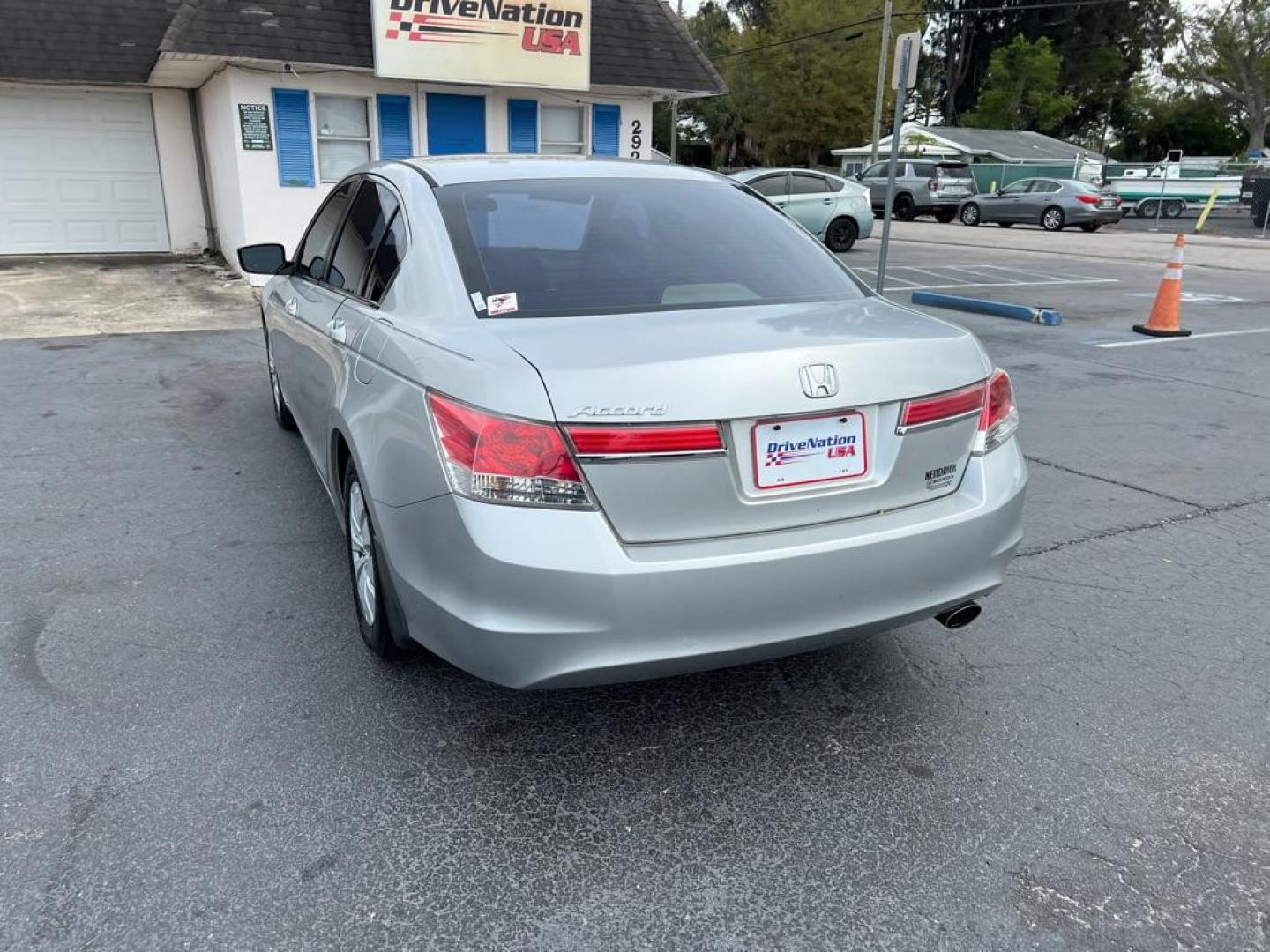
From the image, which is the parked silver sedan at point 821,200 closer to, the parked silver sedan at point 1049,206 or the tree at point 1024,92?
the parked silver sedan at point 1049,206

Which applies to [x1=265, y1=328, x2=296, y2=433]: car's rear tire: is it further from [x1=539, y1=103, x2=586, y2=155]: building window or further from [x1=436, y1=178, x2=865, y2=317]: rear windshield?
[x1=539, y1=103, x2=586, y2=155]: building window

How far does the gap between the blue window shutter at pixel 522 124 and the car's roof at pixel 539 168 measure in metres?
10.7

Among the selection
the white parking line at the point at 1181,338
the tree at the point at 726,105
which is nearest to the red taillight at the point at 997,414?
the white parking line at the point at 1181,338

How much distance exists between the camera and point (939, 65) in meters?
65.2

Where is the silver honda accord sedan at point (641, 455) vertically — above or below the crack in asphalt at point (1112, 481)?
above

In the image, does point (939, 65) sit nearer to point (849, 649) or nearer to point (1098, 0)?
point (1098, 0)

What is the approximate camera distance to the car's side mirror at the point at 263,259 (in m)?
4.77

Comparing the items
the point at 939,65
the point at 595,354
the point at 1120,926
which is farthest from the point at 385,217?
the point at 939,65

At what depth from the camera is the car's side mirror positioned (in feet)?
15.7

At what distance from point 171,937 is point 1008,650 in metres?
2.66

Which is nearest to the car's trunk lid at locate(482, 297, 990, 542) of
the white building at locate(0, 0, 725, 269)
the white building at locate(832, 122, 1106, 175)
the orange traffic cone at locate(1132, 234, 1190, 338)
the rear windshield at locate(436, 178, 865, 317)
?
the rear windshield at locate(436, 178, 865, 317)

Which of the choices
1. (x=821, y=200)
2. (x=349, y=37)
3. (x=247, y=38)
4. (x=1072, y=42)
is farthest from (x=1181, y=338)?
(x=1072, y=42)

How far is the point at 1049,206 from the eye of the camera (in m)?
26.6

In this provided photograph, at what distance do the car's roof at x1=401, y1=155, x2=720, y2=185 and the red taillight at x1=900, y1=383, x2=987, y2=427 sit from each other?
1.48m
